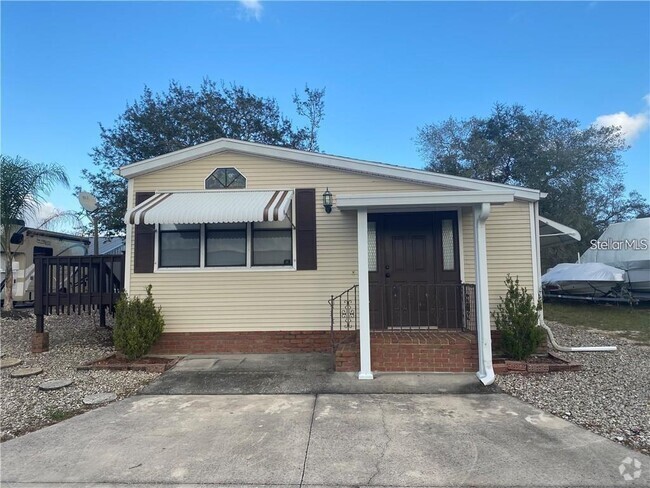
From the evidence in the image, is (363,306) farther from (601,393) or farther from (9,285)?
(9,285)

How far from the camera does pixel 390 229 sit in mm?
6719

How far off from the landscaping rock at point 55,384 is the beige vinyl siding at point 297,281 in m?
1.73

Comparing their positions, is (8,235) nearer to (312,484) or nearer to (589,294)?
(312,484)

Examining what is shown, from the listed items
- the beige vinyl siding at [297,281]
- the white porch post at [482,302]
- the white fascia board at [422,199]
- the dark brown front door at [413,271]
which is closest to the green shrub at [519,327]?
the white porch post at [482,302]

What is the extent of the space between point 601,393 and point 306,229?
15.6ft

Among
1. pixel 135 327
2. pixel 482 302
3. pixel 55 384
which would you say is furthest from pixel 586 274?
pixel 55 384

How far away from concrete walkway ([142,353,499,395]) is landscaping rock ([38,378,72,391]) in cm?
113

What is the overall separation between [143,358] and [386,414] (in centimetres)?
432

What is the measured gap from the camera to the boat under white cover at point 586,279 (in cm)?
1373

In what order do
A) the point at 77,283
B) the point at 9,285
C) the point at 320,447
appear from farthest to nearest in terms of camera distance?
the point at 9,285
the point at 77,283
the point at 320,447

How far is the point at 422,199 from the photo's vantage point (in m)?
5.54

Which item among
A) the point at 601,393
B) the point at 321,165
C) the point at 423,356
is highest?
the point at 321,165

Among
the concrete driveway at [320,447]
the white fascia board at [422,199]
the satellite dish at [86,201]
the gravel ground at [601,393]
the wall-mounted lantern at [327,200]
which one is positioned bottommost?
the gravel ground at [601,393]

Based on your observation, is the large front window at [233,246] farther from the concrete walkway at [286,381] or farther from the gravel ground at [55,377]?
the gravel ground at [55,377]
